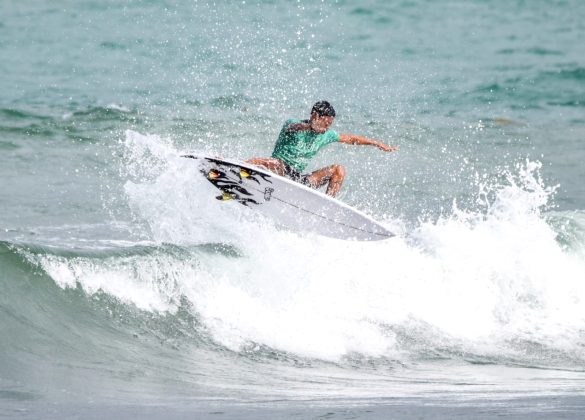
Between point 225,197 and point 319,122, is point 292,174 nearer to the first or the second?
point 319,122

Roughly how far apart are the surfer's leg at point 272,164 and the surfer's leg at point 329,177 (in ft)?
1.34

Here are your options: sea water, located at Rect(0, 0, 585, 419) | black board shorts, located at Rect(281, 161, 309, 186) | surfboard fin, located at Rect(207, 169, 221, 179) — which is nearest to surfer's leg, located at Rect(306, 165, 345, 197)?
black board shorts, located at Rect(281, 161, 309, 186)

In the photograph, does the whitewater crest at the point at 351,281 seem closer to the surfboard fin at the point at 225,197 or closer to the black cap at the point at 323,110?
the surfboard fin at the point at 225,197

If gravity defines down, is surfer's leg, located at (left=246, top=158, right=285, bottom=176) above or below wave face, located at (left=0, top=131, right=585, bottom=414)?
above

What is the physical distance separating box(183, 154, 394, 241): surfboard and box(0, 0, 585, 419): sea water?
0.75ft

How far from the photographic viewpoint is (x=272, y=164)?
36.4 feet

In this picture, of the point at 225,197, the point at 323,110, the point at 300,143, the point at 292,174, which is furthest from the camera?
the point at 225,197

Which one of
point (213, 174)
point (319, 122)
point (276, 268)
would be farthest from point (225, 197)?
Answer: point (319, 122)

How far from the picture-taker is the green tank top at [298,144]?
11.0 m

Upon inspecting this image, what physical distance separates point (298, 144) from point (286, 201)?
0.65 meters

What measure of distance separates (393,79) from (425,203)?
505 inches

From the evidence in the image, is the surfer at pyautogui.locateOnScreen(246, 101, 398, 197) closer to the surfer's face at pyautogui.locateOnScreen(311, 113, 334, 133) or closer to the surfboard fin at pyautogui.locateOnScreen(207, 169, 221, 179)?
the surfer's face at pyautogui.locateOnScreen(311, 113, 334, 133)

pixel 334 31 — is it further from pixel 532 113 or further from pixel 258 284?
pixel 258 284

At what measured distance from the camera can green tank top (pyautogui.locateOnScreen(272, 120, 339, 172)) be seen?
433 inches
